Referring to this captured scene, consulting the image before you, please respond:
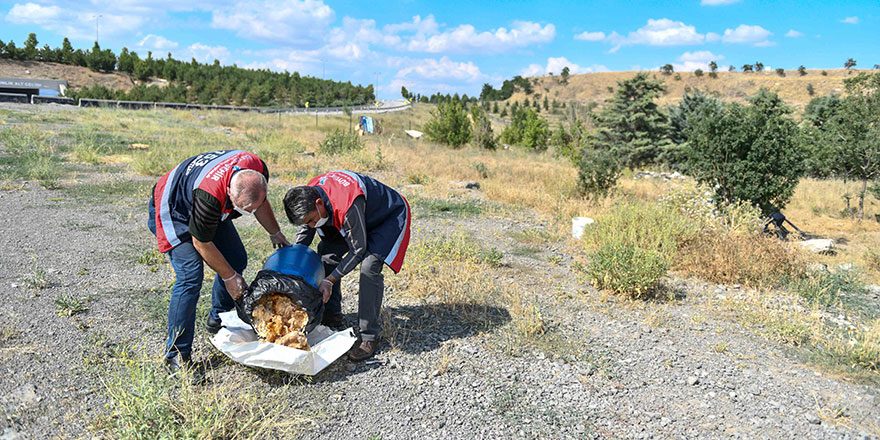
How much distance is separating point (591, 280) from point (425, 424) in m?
3.01

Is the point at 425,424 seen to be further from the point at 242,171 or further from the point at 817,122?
the point at 817,122

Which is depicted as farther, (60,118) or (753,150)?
(60,118)

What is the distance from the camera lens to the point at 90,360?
10.6 feet

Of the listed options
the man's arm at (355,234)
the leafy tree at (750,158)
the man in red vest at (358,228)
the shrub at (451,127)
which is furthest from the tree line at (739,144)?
the man's arm at (355,234)

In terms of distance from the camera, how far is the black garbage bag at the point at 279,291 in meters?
3.14

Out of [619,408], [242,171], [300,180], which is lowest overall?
Answer: [619,408]

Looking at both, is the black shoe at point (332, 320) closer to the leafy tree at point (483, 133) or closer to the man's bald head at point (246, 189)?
the man's bald head at point (246, 189)

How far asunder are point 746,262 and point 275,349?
15.8 ft

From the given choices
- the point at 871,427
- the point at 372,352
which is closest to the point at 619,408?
the point at 871,427

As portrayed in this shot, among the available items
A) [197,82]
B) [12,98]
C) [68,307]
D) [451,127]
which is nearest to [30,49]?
[197,82]

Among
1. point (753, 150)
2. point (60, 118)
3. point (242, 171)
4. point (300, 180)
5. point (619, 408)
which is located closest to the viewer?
point (242, 171)

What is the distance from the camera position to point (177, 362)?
10.2 ft

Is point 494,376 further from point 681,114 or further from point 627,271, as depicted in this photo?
point 681,114

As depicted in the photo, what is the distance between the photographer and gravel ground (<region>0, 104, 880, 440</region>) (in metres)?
2.89
